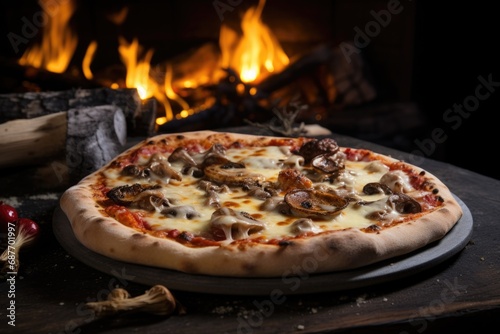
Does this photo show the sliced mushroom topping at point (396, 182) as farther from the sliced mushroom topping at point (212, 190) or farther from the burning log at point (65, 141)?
the burning log at point (65, 141)

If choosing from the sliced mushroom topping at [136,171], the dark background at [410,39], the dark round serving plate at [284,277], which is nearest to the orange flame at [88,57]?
the dark background at [410,39]

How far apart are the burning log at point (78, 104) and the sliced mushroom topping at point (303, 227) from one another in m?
2.73

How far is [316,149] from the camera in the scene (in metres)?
3.91

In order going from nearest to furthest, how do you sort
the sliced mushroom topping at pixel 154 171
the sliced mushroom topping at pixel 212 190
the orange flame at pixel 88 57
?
the sliced mushroom topping at pixel 212 190
the sliced mushroom topping at pixel 154 171
the orange flame at pixel 88 57

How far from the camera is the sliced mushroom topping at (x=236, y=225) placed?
9.09 ft

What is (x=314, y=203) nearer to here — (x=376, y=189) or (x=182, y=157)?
(x=376, y=189)

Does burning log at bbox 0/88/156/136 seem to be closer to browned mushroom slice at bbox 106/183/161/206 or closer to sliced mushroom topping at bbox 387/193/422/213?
browned mushroom slice at bbox 106/183/161/206

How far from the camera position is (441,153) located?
7141mm

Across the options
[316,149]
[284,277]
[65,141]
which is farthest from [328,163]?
[65,141]

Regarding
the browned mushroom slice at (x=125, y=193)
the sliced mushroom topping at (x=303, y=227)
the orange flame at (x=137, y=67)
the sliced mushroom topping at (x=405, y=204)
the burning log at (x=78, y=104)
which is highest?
the sliced mushroom topping at (x=303, y=227)

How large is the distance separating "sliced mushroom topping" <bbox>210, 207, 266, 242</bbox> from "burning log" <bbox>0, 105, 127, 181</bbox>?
1522 mm

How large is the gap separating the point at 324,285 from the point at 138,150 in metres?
2.01

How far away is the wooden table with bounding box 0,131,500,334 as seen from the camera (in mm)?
2295

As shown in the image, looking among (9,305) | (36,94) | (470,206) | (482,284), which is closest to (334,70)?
(36,94)
